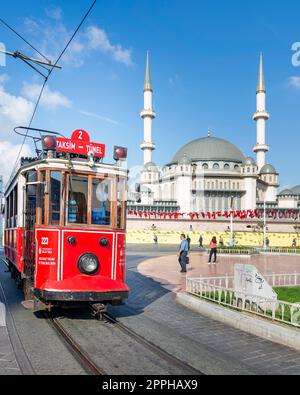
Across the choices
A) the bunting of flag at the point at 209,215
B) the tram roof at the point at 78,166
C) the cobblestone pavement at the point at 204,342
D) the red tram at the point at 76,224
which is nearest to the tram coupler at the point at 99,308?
Answer: the red tram at the point at 76,224

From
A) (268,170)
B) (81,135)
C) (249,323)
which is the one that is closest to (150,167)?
(268,170)

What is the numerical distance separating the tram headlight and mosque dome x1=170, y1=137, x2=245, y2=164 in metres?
76.2

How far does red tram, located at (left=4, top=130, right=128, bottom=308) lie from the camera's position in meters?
7.29

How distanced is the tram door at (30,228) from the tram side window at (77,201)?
802 millimetres

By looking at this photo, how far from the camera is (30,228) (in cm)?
845

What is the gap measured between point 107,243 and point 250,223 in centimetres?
6028

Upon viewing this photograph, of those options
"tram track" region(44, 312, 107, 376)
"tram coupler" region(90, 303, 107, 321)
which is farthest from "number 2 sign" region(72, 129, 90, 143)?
"tram track" region(44, 312, 107, 376)

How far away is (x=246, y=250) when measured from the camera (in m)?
30.3

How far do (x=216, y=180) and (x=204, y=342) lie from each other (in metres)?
75.5

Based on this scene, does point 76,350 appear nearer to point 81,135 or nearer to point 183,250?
point 81,135

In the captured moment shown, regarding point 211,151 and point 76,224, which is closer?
point 76,224

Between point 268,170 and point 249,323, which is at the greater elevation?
point 268,170

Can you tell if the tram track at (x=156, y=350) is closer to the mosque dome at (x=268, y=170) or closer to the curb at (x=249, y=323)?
the curb at (x=249, y=323)
